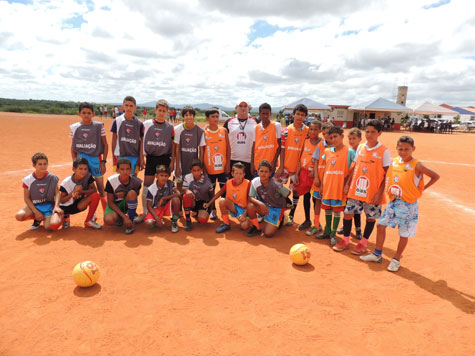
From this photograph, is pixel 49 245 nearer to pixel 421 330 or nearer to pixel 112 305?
pixel 112 305

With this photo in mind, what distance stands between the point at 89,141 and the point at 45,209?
1.48 m

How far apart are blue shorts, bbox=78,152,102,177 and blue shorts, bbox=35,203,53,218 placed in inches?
38.0

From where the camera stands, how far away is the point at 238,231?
5.75 m

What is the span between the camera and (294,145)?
570 cm

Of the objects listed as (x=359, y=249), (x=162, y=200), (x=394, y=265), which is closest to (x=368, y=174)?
(x=359, y=249)

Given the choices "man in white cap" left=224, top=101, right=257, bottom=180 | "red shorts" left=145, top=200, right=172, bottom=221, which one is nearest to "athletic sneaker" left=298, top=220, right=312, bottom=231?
"man in white cap" left=224, top=101, right=257, bottom=180

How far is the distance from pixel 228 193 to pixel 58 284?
10.2 feet

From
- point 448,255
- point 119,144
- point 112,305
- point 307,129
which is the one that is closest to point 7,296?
point 112,305

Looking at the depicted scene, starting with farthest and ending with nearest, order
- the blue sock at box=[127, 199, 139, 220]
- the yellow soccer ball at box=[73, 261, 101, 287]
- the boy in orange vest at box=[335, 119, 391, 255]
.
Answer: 1. the blue sock at box=[127, 199, 139, 220]
2. the boy in orange vest at box=[335, 119, 391, 255]
3. the yellow soccer ball at box=[73, 261, 101, 287]

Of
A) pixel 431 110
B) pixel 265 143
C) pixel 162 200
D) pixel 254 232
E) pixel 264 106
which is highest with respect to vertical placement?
pixel 431 110

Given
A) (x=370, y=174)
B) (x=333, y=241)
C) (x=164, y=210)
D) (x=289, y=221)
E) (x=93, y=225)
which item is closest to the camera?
(x=370, y=174)

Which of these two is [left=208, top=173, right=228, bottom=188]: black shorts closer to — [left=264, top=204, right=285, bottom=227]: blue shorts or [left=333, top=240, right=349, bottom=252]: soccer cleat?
[left=264, top=204, right=285, bottom=227]: blue shorts

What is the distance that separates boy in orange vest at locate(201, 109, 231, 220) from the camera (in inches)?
231

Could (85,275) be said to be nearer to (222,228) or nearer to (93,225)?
(93,225)
